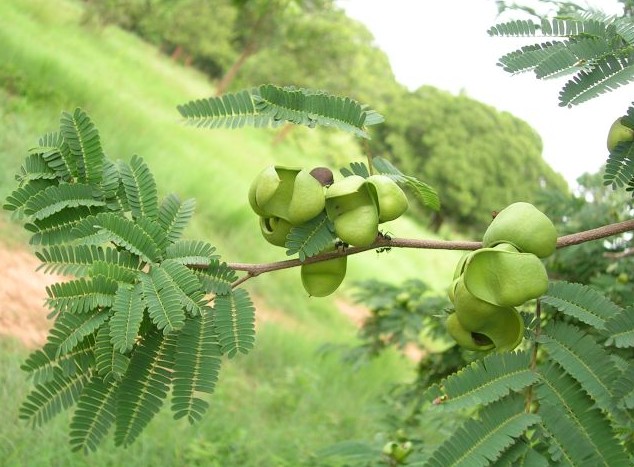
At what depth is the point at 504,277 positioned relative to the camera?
3.04ft

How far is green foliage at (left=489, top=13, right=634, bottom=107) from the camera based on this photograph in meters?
1.12

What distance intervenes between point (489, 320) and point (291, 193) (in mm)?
335

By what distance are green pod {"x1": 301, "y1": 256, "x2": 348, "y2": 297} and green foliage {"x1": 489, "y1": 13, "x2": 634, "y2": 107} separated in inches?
16.3

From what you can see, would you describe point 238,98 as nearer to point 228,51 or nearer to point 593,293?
point 593,293

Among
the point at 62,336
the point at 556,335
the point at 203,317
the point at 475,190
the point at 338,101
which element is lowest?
the point at 475,190

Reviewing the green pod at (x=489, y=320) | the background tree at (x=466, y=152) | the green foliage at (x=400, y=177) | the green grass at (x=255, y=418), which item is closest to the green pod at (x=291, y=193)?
the green foliage at (x=400, y=177)

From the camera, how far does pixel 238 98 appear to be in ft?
3.54

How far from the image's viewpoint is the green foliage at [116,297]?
107 cm

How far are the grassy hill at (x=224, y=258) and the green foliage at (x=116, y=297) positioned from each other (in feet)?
0.77

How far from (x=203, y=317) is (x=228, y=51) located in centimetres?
1932

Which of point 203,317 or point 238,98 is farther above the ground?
point 238,98

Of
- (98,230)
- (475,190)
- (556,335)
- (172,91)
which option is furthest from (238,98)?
(475,190)

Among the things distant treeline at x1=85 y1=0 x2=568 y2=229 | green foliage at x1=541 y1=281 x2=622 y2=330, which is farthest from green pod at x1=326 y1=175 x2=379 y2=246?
distant treeline at x1=85 y1=0 x2=568 y2=229

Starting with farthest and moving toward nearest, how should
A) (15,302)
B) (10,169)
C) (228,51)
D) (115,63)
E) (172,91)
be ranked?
(228,51), (172,91), (115,63), (10,169), (15,302)
